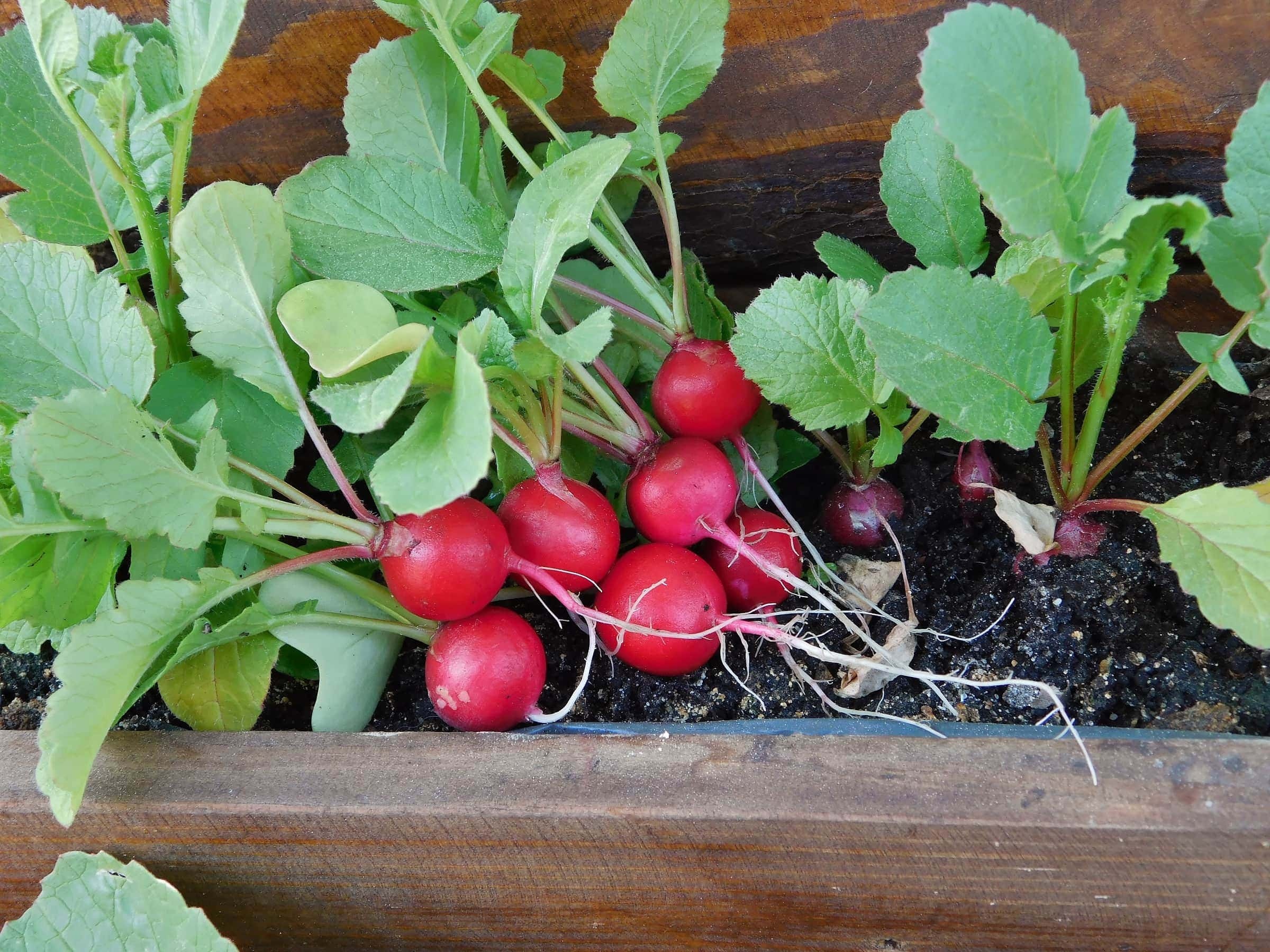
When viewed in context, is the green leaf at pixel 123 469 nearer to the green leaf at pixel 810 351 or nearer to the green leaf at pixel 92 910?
the green leaf at pixel 92 910

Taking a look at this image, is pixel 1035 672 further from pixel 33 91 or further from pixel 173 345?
pixel 33 91

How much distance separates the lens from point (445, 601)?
65 centimetres

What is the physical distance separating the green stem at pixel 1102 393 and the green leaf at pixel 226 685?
56 centimetres

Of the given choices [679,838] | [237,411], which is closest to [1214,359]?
[679,838]

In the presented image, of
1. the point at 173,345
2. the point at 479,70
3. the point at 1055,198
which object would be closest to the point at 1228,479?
the point at 1055,198

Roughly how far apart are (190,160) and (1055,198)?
2.55 ft

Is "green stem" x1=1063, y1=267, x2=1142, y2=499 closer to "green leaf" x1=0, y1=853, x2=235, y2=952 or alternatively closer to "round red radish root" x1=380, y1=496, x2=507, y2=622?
"round red radish root" x1=380, y1=496, x2=507, y2=622

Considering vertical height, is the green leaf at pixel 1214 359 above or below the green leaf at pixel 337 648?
above

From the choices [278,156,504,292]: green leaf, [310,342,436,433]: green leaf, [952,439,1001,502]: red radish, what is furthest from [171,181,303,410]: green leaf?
[952,439,1001,502]: red radish

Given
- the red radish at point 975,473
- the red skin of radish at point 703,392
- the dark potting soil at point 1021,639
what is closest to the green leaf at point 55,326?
the dark potting soil at point 1021,639

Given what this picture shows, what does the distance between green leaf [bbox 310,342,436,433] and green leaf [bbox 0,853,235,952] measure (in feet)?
1.02

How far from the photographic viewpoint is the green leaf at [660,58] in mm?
679

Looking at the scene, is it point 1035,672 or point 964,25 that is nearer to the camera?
point 964,25

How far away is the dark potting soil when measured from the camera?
25.3 inches
